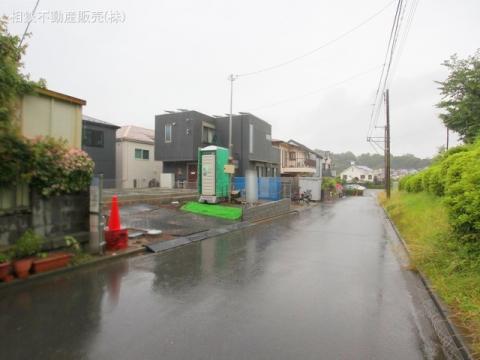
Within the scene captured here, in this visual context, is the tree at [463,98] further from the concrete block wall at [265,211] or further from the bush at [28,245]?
the bush at [28,245]

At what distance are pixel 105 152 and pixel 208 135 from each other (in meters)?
9.10

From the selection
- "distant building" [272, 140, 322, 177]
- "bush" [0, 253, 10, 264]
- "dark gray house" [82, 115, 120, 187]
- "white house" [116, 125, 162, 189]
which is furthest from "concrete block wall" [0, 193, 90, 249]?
"distant building" [272, 140, 322, 177]

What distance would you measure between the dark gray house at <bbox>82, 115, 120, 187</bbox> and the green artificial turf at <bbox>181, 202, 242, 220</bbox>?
36.0 feet

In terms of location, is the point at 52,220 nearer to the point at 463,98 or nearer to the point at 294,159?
the point at 463,98

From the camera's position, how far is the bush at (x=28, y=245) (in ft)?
16.4

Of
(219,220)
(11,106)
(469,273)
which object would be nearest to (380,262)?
(469,273)

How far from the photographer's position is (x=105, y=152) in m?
24.4

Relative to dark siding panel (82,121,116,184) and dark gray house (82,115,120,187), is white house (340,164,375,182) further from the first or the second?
dark gray house (82,115,120,187)

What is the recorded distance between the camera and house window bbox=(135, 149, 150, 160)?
28.6 metres

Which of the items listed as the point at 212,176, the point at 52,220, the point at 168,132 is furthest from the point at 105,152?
the point at 52,220

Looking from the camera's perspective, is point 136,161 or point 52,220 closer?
point 52,220

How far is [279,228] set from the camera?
1139 cm

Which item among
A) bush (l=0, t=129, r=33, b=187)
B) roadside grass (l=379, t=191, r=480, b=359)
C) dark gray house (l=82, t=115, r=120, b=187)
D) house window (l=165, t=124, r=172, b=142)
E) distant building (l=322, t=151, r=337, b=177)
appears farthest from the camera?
distant building (l=322, t=151, r=337, b=177)

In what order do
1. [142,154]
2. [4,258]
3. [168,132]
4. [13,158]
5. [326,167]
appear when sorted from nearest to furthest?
[4,258]
[13,158]
[168,132]
[142,154]
[326,167]
